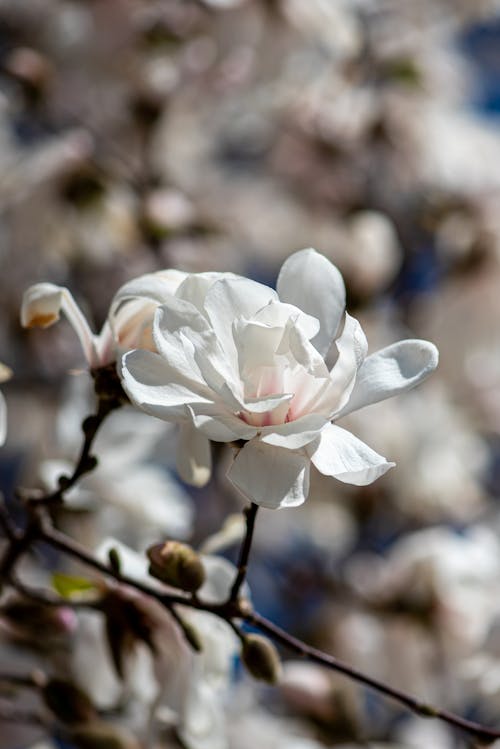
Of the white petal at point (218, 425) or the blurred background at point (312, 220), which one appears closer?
the white petal at point (218, 425)

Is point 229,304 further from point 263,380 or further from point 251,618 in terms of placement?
point 251,618

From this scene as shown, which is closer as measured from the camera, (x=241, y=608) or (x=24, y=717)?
(x=241, y=608)

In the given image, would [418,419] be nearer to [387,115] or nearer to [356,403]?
[387,115]

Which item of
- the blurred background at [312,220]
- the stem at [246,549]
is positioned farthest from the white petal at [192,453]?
the blurred background at [312,220]

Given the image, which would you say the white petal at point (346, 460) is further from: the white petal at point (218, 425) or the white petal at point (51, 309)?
the white petal at point (51, 309)

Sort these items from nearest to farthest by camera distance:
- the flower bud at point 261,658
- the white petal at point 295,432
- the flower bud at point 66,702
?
1. the white petal at point 295,432
2. the flower bud at point 261,658
3. the flower bud at point 66,702

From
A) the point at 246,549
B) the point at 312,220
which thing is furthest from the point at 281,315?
the point at 312,220
